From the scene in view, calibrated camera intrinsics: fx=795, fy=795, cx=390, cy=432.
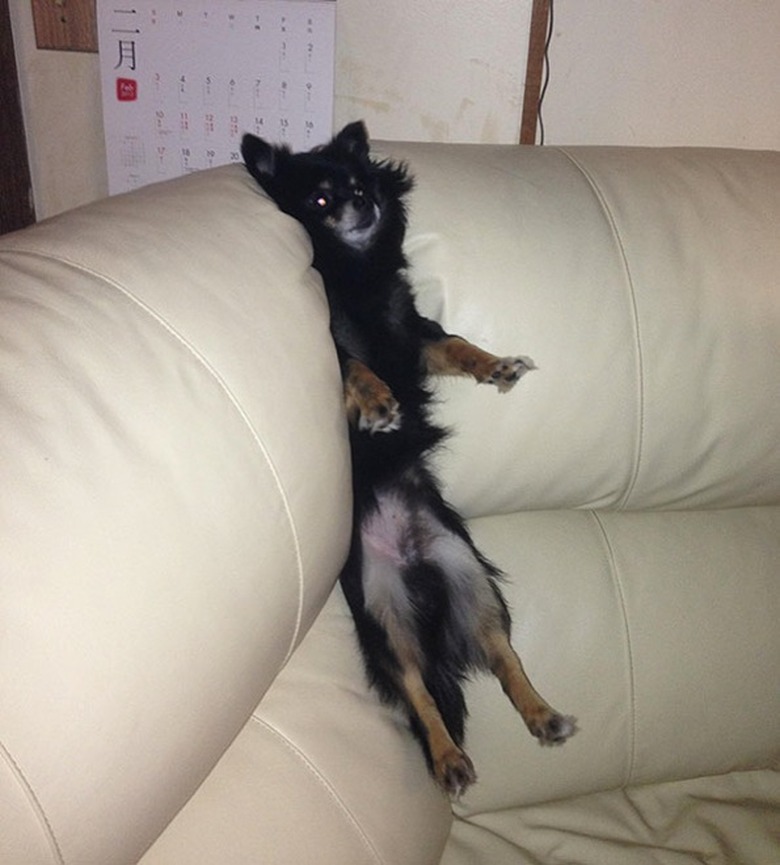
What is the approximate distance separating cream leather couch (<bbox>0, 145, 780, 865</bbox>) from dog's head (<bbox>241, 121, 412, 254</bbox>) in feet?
0.47

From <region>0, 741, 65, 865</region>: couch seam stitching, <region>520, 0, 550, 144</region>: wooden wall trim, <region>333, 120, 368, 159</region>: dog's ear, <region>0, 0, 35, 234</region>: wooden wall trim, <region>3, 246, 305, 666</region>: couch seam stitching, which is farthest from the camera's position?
<region>0, 0, 35, 234</region>: wooden wall trim

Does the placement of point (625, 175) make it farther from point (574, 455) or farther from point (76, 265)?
point (76, 265)

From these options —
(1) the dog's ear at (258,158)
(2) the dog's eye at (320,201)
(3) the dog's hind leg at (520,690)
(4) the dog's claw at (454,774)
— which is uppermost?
(1) the dog's ear at (258,158)

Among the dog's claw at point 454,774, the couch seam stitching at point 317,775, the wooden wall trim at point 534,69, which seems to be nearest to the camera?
the couch seam stitching at point 317,775

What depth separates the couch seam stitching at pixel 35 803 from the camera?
65 cm

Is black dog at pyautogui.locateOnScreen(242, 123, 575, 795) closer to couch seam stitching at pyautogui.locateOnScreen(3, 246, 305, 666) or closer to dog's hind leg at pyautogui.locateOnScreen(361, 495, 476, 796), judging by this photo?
dog's hind leg at pyautogui.locateOnScreen(361, 495, 476, 796)

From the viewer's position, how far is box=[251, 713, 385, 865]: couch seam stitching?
113cm

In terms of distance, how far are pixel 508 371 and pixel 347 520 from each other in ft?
1.31

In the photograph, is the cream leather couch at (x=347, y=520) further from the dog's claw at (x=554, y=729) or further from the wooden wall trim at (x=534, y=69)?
the wooden wall trim at (x=534, y=69)

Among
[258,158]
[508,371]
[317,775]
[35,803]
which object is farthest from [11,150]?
[35,803]

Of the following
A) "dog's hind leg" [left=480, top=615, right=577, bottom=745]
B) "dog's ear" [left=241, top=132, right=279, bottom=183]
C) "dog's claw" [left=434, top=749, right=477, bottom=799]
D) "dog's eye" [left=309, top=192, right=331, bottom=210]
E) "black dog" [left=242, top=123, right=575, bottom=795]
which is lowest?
"dog's claw" [left=434, top=749, right=477, bottom=799]

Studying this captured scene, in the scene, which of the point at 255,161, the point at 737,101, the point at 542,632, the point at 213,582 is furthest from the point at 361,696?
the point at 737,101

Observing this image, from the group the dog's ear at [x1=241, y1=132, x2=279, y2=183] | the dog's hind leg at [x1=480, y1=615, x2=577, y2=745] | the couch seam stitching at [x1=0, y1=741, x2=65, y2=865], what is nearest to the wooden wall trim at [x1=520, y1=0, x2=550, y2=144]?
the dog's ear at [x1=241, y1=132, x2=279, y2=183]

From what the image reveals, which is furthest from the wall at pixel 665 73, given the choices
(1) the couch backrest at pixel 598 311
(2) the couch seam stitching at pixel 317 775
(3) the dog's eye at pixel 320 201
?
(2) the couch seam stitching at pixel 317 775
